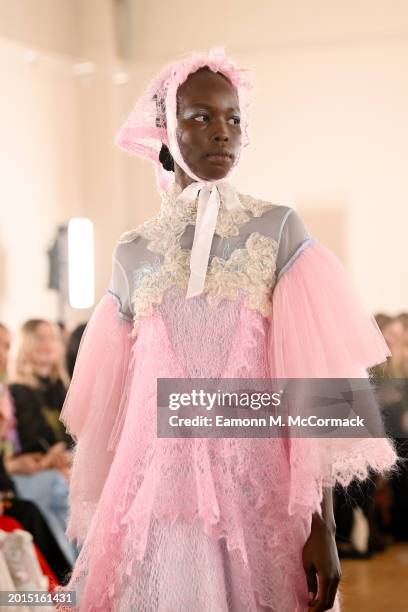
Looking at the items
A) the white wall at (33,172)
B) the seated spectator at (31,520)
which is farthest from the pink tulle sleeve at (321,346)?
the white wall at (33,172)

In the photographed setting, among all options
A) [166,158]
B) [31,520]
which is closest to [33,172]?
[31,520]

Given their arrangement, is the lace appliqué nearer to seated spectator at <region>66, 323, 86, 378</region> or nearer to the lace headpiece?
the lace headpiece

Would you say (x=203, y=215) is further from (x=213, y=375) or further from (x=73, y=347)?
(x=73, y=347)

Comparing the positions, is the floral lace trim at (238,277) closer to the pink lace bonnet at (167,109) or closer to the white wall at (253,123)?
the pink lace bonnet at (167,109)

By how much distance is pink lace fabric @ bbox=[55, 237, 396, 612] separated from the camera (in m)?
1.65

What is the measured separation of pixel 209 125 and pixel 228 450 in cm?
56

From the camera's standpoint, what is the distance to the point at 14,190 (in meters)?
6.25

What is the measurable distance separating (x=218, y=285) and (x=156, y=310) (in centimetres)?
12

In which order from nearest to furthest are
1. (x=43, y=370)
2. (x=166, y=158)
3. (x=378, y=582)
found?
(x=166, y=158), (x=378, y=582), (x=43, y=370)

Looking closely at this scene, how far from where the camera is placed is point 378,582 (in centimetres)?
424

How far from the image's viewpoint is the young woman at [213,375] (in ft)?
5.41

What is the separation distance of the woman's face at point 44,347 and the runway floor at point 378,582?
1618 mm

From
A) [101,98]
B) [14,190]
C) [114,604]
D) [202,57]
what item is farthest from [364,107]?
[114,604]

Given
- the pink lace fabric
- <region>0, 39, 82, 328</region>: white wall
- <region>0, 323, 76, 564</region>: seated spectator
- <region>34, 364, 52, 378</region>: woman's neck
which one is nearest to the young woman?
the pink lace fabric
